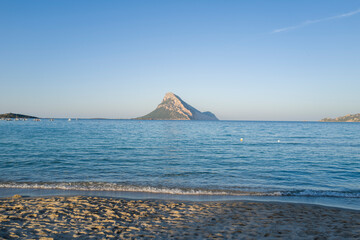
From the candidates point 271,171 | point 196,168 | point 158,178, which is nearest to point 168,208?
point 158,178

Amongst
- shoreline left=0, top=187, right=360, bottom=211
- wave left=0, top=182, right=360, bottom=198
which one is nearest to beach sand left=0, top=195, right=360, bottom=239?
shoreline left=0, top=187, right=360, bottom=211

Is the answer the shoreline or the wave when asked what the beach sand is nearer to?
the shoreline

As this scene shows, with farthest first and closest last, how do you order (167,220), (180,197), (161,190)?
1. (161,190)
2. (180,197)
3. (167,220)

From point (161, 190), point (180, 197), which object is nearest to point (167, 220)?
point (180, 197)

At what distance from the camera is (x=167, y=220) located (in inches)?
322

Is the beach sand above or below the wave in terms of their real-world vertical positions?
above

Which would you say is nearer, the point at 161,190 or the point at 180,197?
the point at 180,197

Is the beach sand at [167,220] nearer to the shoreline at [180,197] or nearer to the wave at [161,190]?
the shoreline at [180,197]

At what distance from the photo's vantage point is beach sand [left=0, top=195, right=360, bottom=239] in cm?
695

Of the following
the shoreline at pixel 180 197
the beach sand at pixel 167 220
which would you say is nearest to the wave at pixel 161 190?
the shoreline at pixel 180 197

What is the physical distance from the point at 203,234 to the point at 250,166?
47.5 ft

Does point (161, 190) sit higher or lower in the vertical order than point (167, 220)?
lower

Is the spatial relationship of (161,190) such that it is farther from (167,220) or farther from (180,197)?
(167,220)

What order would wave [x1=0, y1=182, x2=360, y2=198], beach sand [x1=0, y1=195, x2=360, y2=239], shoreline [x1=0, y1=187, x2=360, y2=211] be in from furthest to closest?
wave [x1=0, y1=182, x2=360, y2=198] → shoreline [x1=0, y1=187, x2=360, y2=211] → beach sand [x1=0, y1=195, x2=360, y2=239]
